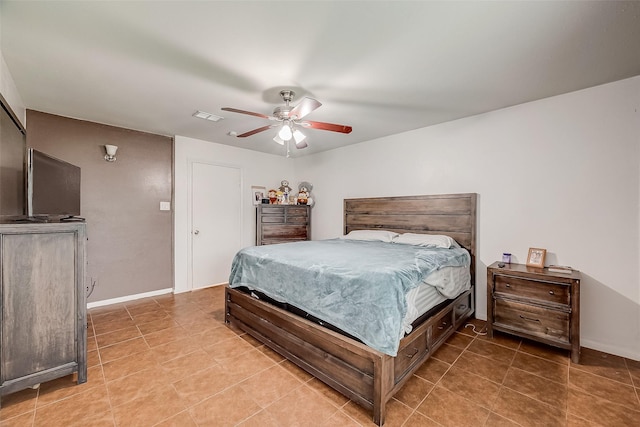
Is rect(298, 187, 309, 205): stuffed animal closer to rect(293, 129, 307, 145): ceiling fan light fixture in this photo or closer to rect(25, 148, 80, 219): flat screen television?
rect(293, 129, 307, 145): ceiling fan light fixture

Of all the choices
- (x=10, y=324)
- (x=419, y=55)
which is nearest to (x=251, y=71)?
(x=419, y=55)

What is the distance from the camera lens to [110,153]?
3.55 metres

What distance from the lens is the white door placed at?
173 inches

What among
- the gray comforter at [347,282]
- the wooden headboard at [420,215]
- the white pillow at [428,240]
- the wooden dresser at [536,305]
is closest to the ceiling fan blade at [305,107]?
the gray comforter at [347,282]

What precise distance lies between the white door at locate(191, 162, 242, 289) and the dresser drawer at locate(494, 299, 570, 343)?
404 centimetres

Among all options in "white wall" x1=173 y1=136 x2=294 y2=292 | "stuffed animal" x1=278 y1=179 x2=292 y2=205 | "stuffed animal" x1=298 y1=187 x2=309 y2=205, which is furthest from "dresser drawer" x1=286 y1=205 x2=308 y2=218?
"white wall" x1=173 y1=136 x2=294 y2=292

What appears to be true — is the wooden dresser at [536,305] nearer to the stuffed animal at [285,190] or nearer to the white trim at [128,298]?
the stuffed animal at [285,190]

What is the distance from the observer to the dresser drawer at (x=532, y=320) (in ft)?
7.64

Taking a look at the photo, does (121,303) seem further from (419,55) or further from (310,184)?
(419,55)

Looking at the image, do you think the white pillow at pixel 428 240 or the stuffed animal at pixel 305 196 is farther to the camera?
the stuffed animal at pixel 305 196

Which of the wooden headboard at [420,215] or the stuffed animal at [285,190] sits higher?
the stuffed animal at [285,190]

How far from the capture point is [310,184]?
5.35 meters

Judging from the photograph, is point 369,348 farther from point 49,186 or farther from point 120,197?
point 120,197

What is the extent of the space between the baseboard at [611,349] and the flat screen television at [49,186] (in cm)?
483
